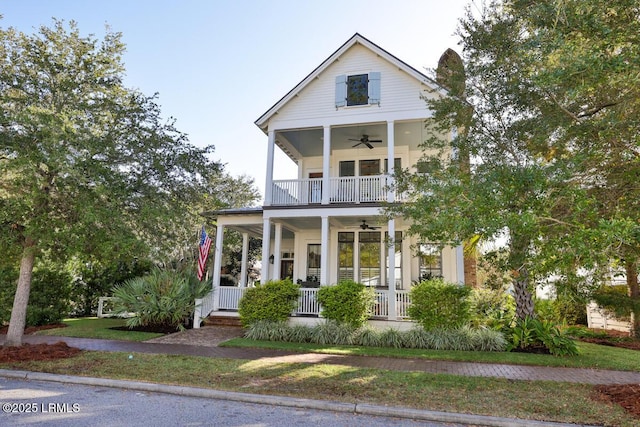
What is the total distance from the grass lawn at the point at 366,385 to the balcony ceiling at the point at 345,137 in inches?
342

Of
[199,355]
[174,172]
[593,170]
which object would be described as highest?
[174,172]

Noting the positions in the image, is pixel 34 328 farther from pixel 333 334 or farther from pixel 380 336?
pixel 380 336

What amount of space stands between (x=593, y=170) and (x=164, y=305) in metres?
12.1

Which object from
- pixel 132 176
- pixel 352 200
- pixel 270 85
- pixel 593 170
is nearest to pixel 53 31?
pixel 132 176

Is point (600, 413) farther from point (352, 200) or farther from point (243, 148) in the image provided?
point (243, 148)

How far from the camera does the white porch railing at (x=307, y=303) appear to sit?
11508mm

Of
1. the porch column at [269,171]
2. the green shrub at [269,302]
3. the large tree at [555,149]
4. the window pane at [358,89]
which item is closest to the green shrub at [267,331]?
the green shrub at [269,302]

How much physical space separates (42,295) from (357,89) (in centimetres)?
1357

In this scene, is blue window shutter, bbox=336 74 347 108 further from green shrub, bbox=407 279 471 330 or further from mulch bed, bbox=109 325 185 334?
mulch bed, bbox=109 325 185 334

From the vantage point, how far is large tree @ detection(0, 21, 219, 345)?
23.1ft

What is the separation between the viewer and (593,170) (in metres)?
5.92

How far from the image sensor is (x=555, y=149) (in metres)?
6.97

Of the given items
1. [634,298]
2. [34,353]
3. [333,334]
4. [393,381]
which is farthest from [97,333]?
[634,298]

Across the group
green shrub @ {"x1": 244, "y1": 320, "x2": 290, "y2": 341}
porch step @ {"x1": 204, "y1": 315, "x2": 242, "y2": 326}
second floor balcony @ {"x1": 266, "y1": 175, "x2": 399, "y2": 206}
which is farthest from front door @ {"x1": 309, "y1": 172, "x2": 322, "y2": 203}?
porch step @ {"x1": 204, "y1": 315, "x2": 242, "y2": 326}
